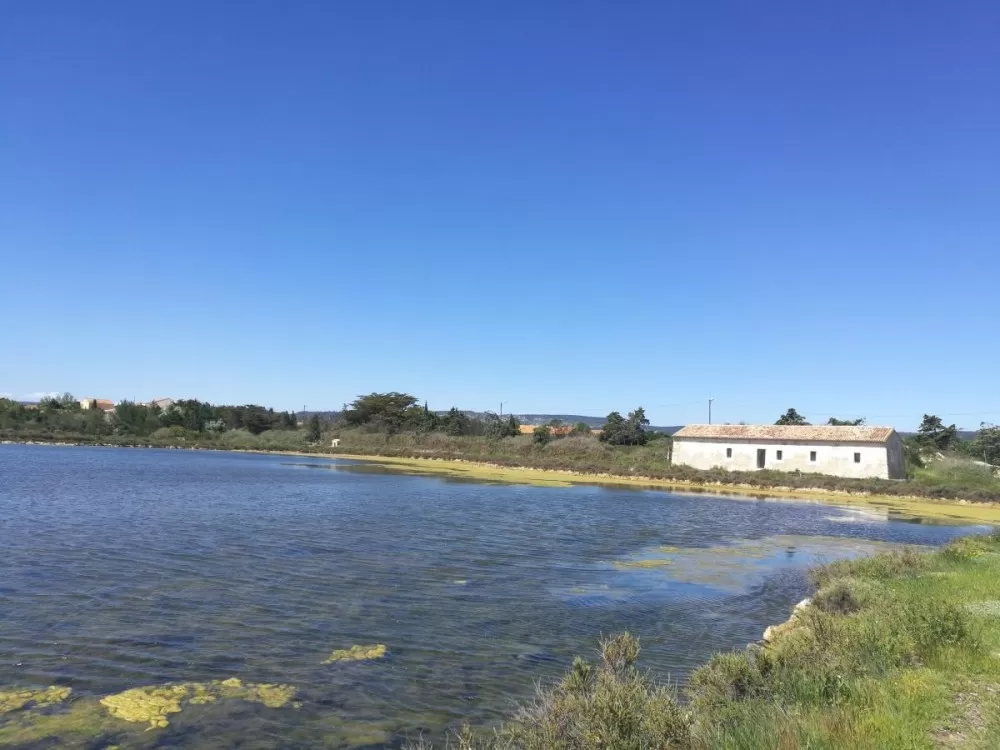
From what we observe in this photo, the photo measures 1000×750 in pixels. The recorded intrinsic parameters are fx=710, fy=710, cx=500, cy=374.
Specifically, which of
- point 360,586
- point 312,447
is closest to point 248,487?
point 360,586

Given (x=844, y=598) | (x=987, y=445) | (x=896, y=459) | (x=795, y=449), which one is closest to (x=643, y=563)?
(x=844, y=598)

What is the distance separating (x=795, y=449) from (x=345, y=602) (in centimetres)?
5233

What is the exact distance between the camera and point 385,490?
39.3 meters

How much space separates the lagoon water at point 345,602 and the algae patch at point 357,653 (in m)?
0.16

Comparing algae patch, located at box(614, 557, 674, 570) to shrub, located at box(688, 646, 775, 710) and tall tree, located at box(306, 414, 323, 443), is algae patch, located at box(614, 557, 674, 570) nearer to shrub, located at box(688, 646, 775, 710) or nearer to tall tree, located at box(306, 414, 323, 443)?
shrub, located at box(688, 646, 775, 710)

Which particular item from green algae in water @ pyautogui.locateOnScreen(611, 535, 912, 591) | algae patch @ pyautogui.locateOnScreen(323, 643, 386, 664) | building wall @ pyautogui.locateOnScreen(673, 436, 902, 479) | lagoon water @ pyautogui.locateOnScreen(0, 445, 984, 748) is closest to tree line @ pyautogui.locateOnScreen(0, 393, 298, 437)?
building wall @ pyautogui.locateOnScreen(673, 436, 902, 479)

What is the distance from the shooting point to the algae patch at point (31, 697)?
764 centimetres

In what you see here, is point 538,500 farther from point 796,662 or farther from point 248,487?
point 796,662

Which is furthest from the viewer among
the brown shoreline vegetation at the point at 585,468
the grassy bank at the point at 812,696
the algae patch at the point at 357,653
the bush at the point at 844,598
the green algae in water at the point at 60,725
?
the brown shoreline vegetation at the point at 585,468

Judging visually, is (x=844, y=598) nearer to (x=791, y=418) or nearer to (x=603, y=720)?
(x=603, y=720)

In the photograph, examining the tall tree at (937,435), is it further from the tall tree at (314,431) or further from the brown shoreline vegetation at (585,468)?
the tall tree at (314,431)

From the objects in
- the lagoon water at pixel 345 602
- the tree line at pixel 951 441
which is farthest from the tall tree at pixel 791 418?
the lagoon water at pixel 345 602

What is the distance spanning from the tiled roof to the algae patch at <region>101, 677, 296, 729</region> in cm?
5480

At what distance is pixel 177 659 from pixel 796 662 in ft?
25.1
